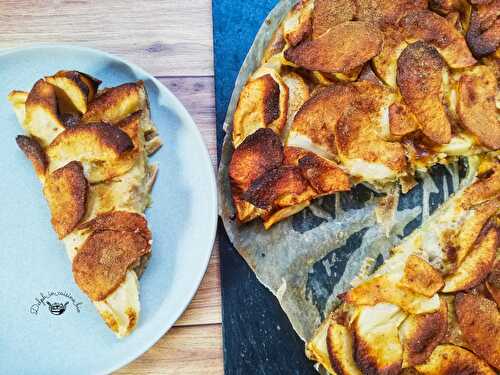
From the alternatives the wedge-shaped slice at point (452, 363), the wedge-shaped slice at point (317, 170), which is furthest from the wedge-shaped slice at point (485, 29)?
the wedge-shaped slice at point (452, 363)

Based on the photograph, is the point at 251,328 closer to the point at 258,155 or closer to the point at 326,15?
the point at 258,155

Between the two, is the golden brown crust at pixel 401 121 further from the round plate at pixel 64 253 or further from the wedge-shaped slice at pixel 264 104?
the round plate at pixel 64 253

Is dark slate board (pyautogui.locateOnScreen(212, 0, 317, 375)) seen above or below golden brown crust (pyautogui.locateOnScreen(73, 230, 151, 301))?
below

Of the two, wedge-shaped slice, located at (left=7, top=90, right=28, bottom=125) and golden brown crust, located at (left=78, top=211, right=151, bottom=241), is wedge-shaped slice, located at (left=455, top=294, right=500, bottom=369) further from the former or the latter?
wedge-shaped slice, located at (left=7, top=90, right=28, bottom=125)

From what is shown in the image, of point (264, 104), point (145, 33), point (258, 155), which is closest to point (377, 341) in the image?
point (258, 155)

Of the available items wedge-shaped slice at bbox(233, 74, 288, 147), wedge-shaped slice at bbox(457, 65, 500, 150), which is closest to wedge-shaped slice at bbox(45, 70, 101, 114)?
wedge-shaped slice at bbox(233, 74, 288, 147)

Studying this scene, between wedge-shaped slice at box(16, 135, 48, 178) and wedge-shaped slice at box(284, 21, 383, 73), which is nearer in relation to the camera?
wedge-shaped slice at box(16, 135, 48, 178)

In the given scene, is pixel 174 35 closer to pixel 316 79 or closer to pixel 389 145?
pixel 316 79
